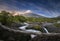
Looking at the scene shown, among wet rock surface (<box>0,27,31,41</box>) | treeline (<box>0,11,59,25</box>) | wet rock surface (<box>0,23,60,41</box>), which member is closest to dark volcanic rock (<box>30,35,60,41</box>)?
wet rock surface (<box>0,23,60,41</box>)

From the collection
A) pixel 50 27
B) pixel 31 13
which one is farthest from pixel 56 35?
pixel 31 13

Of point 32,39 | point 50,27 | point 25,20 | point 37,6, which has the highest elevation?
point 37,6

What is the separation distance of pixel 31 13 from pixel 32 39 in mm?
546

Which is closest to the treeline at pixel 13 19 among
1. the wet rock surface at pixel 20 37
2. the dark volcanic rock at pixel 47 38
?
the wet rock surface at pixel 20 37

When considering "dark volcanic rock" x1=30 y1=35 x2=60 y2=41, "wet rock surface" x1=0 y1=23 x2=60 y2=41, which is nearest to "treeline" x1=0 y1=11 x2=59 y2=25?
"wet rock surface" x1=0 y1=23 x2=60 y2=41

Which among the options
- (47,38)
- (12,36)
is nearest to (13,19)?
(12,36)

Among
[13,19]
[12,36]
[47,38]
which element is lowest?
[47,38]

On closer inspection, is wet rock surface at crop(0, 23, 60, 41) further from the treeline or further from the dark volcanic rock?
the treeline

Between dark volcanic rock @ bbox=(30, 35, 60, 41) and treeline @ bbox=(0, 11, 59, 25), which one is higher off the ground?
treeline @ bbox=(0, 11, 59, 25)

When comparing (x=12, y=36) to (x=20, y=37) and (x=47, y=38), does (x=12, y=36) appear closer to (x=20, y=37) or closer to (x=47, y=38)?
(x=20, y=37)

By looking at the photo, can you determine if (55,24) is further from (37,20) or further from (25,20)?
(25,20)

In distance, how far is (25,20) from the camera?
316 cm

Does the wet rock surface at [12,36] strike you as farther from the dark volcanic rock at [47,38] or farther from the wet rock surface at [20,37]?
the dark volcanic rock at [47,38]

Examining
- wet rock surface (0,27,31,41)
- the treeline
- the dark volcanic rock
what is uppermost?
the treeline
